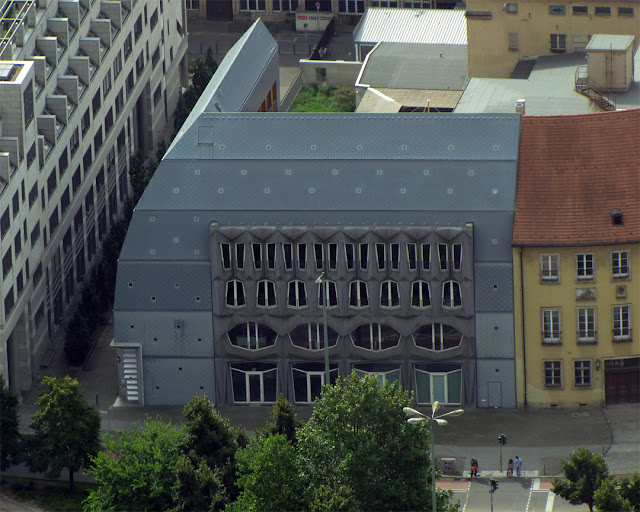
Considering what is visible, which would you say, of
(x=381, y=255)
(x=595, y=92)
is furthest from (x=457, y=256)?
(x=595, y=92)

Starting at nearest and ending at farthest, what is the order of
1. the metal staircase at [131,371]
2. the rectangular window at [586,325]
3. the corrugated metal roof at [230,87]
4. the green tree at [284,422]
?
1. the green tree at [284,422]
2. the rectangular window at [586,325]
3. the metal staircase at [131,371]
4. the corrugated metal roof at [230,87]

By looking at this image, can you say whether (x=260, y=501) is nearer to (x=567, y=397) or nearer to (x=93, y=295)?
(x=567, y=397)

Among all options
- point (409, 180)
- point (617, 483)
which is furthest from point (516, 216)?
point (617, 483)

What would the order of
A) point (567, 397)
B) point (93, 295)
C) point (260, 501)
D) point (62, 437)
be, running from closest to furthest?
point (260, 501) → point (62, 437) → point (567, 397) → point (93, 295)

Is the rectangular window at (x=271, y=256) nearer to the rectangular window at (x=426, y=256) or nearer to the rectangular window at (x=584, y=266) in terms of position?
the rectangular window at (x=426, y=256)

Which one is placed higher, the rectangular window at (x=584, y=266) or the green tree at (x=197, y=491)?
the rectangular window at (x=584, y=266)

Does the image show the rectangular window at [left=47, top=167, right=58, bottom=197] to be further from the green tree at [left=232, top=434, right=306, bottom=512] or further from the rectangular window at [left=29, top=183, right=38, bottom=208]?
the green tree at [left=232, top=434, right=306, bottom=512]

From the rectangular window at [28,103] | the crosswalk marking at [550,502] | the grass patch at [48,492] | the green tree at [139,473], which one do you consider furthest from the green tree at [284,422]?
the rectangular window at [28,103]

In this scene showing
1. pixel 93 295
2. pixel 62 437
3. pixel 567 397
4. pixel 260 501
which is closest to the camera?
pixel 260 501
